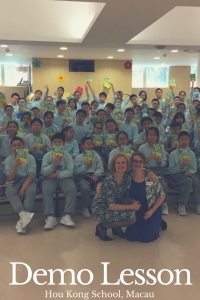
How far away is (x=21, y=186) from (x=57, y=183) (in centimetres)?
47

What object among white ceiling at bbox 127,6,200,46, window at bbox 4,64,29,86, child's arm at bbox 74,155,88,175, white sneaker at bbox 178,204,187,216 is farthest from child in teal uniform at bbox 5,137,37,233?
window at bbox 4,64,29,86

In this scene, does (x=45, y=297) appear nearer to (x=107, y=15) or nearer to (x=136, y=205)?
(x=136, y=205)

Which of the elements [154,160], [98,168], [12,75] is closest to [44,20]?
[98,168]

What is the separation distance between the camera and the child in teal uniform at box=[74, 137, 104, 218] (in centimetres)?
389

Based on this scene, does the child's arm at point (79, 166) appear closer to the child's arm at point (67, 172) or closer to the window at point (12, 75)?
the child's arm at point (67, 172)

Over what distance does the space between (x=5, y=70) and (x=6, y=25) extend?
18.0 feet

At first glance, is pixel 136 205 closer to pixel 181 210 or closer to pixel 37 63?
pixel 181 210

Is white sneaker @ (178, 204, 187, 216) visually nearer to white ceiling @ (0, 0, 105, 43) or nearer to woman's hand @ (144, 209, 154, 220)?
woman's hand @ (144, 209, 154, 220)

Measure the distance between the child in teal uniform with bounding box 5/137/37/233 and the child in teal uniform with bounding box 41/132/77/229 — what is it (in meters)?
0.16

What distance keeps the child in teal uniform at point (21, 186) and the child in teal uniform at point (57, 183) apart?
162 millimetres

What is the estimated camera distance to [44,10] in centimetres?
530

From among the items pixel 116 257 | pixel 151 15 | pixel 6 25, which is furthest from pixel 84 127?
pixel 116 257

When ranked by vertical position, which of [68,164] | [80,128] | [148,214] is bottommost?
[148,214]

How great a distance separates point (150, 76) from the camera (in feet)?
→ 38.4
